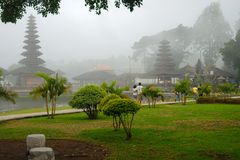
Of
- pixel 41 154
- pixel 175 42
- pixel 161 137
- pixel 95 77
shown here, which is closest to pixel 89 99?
pixel 161 137

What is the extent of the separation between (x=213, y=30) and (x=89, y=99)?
67033 mm

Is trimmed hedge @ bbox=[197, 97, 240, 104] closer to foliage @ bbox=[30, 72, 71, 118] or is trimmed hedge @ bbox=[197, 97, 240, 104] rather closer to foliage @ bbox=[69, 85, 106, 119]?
foliage @ bbox=[69, 85, 106, 119]

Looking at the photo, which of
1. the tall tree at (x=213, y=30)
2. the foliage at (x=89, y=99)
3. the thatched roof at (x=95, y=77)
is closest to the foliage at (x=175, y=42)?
the tall tree at (x=213, y=30)

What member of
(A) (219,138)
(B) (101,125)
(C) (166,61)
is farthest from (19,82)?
(A) (219,138)

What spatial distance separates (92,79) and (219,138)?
57548 mm

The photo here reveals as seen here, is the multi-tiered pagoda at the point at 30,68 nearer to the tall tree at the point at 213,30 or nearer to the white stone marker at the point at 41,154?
the tall tree at the point at 213,30

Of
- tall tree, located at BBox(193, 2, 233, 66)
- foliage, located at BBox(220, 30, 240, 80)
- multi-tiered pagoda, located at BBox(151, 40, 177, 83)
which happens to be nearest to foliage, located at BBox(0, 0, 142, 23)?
foliage, located at BBox(220, 30, 240, 80)

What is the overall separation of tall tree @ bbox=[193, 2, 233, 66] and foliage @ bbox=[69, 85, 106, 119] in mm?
62232

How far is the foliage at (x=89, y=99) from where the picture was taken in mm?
14516

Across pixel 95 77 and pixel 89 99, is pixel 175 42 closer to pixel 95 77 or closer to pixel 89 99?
pixel 95 77

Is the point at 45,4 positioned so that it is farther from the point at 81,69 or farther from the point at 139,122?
the point at 81,69

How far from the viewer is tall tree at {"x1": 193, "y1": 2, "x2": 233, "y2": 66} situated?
249 feet

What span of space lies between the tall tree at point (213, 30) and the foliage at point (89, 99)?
204 feet

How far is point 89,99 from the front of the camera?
14.5 m
